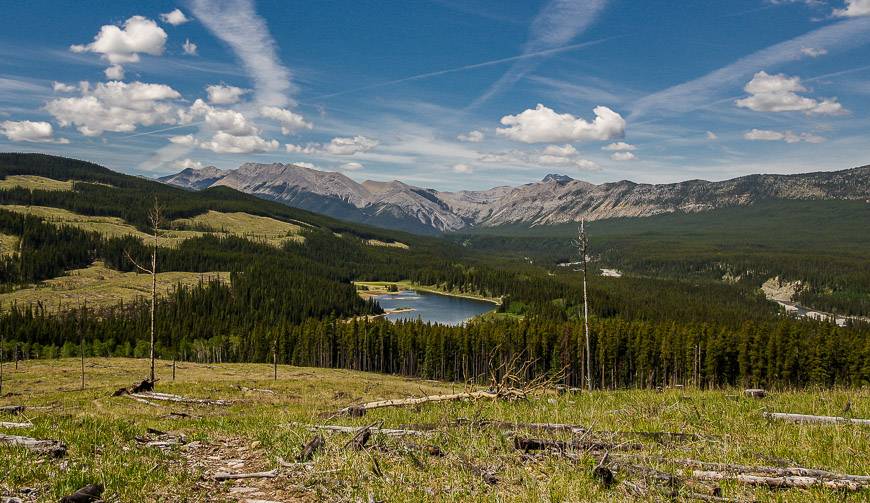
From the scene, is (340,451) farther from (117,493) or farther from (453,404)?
(453,404)

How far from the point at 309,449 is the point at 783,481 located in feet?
28.9

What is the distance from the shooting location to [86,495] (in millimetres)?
7910

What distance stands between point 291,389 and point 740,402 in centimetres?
4120

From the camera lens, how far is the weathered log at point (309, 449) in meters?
10.2

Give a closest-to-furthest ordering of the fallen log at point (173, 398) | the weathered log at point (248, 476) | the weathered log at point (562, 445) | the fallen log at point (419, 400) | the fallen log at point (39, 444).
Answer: the weathered log at point (248, 476) → the weathered log at point (562, 445) → the fallen log at point (39, 444) → the fallen log at point (419, 400) → the fallen log at point (173, 398)

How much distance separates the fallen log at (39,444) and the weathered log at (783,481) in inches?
512

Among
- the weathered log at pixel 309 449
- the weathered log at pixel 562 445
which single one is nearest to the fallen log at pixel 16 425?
the weathered log at pixel 309 449

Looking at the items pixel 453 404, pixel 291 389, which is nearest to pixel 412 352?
pixel 291 389

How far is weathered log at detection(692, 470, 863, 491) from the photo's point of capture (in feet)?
25.0

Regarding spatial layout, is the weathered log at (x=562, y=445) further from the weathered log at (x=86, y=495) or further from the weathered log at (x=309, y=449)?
the weathered log at (x=86, y=495)

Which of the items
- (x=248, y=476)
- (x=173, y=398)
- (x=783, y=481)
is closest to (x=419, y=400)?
(x=248, y=476)

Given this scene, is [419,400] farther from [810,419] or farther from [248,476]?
[810,419]

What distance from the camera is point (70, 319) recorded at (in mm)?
138625

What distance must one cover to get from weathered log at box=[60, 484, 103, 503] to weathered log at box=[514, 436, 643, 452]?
308 inches
